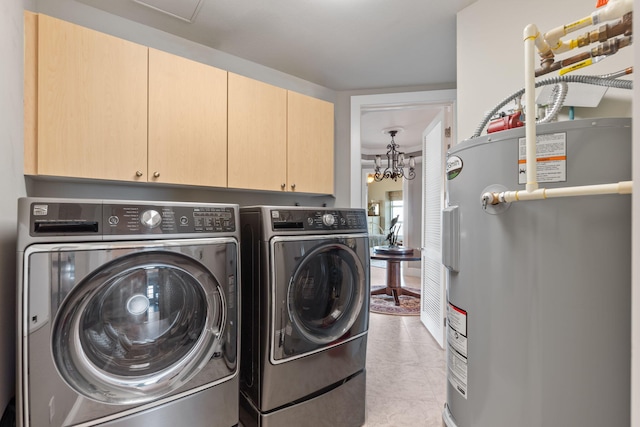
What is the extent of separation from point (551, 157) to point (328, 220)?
3.08 ft

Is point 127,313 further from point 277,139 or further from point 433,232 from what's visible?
point 433,232

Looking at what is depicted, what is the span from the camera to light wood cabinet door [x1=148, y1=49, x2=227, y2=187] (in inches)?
62.6

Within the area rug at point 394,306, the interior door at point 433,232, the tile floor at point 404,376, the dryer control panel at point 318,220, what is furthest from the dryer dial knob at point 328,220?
the area rug at point 394,306

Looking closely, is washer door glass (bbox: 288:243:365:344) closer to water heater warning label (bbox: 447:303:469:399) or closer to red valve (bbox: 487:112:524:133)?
water heater warning label (bbox: 447:303:469:399)

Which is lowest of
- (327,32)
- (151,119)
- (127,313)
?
(127,313)

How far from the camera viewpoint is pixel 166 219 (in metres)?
1.10

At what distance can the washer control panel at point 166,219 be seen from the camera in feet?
3.32

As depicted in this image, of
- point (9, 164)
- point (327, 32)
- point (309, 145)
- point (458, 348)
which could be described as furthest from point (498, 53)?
point (9, 164)

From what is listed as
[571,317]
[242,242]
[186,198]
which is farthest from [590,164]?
[186,198]

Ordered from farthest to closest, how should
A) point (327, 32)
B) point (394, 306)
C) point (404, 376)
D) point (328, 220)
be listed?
point (394, 306) < point (404, 376) < point (327, 32) < point (328, 220)

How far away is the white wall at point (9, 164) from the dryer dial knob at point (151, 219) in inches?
18.4

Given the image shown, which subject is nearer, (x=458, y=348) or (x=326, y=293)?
(x=458, y=348)

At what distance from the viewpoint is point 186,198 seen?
78.2 inches

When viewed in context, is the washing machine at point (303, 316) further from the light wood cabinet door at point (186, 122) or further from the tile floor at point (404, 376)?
the light wood cabinet door at point (186, 122)
